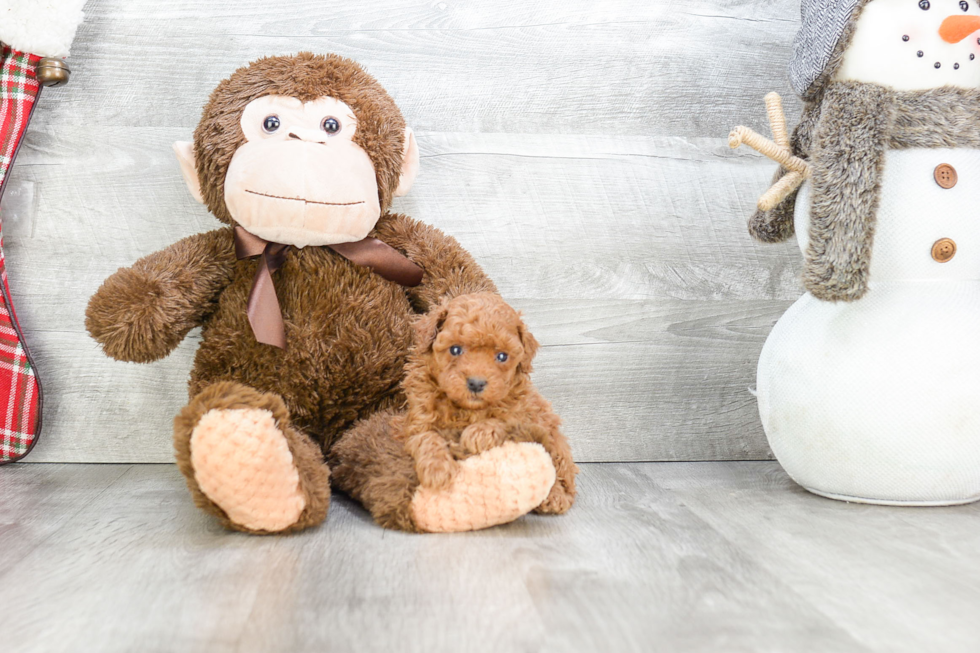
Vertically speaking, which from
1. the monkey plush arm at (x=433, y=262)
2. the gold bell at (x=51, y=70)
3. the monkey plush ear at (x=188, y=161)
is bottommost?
the monkey plush arm at (x=433, y=262)

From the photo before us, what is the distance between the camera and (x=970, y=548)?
79 cm

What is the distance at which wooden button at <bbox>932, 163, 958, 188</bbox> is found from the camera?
888mm

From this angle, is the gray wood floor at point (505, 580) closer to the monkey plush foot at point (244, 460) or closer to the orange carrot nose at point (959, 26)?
the monkey plush foot at point (244, 460)

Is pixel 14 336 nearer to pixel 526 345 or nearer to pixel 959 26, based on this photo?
pixel 526 345

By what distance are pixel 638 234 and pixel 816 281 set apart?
1.12 feet

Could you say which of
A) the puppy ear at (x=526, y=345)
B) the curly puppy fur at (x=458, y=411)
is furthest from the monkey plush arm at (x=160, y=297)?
the puppy ear at (x=526, y=345)

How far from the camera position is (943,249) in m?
0.90

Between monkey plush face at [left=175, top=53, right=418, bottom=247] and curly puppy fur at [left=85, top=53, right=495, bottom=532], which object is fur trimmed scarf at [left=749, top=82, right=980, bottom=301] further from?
monkey plush face at [left=175, top=53, right=418, bottom=247]

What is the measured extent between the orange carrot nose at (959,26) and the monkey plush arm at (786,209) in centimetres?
15

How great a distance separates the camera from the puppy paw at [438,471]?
780mm

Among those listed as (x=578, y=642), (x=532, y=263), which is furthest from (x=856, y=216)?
(x=578, y=642)

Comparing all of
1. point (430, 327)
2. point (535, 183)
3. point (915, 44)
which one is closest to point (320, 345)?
point (430, 327)

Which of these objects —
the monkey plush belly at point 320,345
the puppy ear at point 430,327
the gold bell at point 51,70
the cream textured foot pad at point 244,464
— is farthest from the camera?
the gold bell at point 51,70

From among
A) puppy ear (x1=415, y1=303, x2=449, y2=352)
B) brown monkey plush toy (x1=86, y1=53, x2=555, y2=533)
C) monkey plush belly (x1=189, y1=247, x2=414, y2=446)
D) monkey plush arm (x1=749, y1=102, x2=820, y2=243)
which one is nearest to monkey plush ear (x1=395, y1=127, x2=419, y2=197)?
brown monkey plush toy (x1=86, y1=53, x2=555, y2=533)
